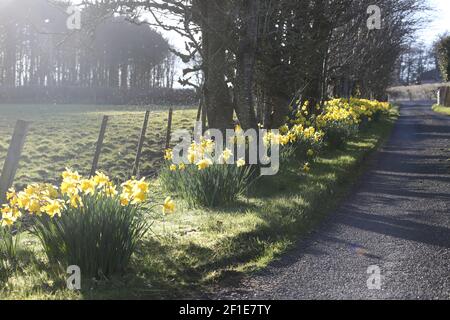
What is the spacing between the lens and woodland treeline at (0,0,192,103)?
149ft

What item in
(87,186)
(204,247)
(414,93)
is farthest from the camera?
(414,93)

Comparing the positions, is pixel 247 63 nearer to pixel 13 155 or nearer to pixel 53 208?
pixel 13 155

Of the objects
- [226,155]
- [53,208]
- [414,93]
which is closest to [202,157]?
[226,155]

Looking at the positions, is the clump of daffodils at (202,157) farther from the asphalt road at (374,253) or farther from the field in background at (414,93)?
the field in background at (414,93)

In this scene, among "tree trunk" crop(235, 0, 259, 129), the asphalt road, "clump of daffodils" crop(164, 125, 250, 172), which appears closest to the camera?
the asphalt road

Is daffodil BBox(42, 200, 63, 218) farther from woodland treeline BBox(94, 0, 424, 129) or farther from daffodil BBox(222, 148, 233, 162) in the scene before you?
woodland treeline BBox(94, 0, 424, 129)

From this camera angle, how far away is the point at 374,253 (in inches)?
224

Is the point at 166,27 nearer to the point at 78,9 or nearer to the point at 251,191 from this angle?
the point at 78,9

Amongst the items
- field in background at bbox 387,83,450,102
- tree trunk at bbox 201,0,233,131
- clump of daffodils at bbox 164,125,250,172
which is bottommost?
clump of daffodils at bbox 164,125,250,172

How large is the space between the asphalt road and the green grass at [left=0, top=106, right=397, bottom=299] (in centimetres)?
25

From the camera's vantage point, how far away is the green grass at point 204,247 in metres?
4.56

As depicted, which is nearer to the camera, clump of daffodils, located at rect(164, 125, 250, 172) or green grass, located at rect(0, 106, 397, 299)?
green grass, located at rect(0, 106, 397, 299)

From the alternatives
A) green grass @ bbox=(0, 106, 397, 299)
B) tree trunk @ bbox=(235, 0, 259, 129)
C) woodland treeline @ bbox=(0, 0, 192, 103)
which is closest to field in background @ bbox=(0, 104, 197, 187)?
tree trunk @ bbox=(235, 0, 259, 129)

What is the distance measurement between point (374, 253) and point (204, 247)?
1.75 meters
